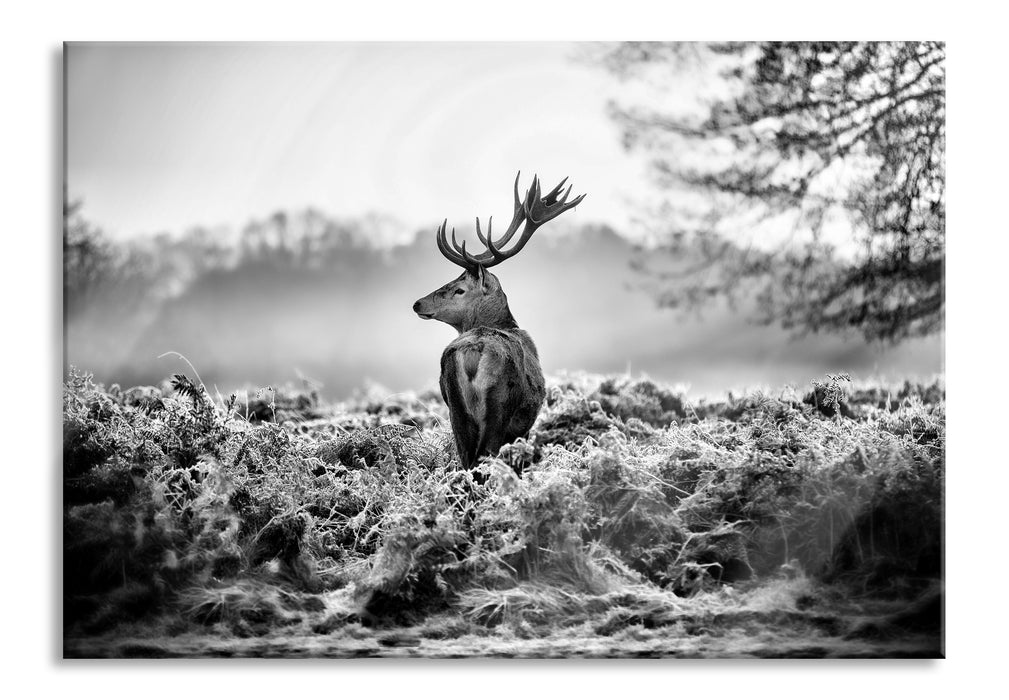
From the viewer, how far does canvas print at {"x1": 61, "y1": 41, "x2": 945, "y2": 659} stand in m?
5.58

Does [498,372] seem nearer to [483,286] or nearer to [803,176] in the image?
[483,286]

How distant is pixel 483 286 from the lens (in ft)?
19.8

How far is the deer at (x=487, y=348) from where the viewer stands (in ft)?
19.3

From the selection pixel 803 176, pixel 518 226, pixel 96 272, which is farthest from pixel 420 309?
pixel 803 176

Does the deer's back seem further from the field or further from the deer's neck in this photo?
the field

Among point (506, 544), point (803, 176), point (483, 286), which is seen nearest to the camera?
point (506, 544)

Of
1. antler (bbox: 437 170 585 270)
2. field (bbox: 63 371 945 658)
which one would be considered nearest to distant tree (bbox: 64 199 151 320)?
field (bbox: 63 371 945 658)

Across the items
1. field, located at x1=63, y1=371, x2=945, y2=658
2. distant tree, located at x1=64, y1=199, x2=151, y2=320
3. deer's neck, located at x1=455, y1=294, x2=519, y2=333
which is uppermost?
distant tree, located at x1=64, y1=199, x2=151, y2=320

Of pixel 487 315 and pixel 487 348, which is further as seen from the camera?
pixel 487 315

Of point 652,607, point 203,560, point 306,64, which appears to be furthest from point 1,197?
point 652,607

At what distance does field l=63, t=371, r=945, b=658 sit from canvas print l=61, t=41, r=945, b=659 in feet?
0.05

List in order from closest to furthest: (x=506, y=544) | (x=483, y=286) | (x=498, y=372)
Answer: (x=506, y=544) < (x=498, y=372) < (x=483, y=286)

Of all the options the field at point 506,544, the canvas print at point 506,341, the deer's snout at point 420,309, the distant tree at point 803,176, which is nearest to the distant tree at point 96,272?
the canvas print at point 506,341

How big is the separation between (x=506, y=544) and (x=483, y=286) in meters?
1.35
